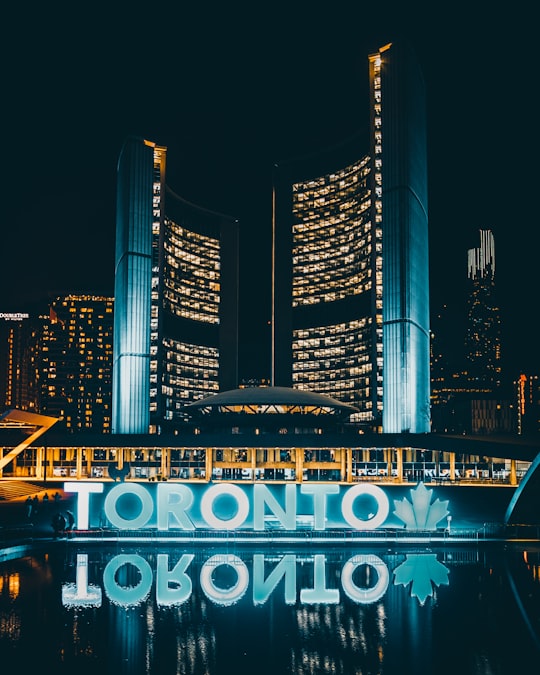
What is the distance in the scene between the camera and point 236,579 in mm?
34750

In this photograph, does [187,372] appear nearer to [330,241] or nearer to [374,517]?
[330,241]

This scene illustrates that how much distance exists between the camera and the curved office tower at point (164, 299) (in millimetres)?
142375

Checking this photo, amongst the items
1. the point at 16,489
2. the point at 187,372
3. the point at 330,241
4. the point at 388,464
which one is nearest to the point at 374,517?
the point at 16,489

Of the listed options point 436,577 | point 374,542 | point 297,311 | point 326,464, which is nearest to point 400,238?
point 326,464

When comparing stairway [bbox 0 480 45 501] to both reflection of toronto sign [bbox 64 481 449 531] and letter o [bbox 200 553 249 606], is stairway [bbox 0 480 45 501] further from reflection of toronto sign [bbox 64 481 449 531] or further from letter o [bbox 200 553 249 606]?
letter o [bbox 200 553 249 606]

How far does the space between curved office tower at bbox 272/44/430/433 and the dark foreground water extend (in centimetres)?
8548

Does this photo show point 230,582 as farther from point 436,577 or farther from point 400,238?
point 400,238

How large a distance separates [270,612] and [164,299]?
13663 centimetres

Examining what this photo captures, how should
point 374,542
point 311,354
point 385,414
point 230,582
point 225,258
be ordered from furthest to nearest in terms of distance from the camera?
point 225,258 < point 311,354 < point 385,414 < point 374,542 < point 230,582

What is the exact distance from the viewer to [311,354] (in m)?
176

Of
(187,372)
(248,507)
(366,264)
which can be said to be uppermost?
(366,264)

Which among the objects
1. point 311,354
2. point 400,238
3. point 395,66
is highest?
point 395,66

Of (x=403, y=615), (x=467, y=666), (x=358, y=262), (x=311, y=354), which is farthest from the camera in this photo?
(x=311, y=354)

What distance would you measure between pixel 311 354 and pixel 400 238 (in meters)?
55.5
